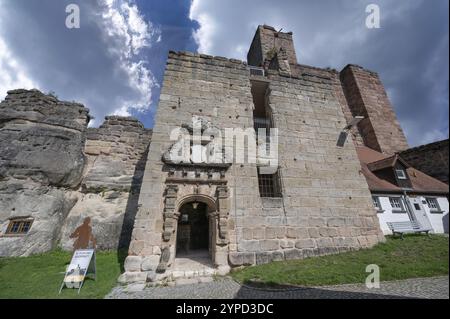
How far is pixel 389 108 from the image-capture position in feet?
53.0

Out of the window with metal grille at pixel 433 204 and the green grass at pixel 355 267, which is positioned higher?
the window with metal grille at pixel 433 204

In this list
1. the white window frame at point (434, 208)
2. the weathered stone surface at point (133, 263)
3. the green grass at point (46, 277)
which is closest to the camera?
the green grass at point (46, 277)

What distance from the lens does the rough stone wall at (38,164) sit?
670 cm

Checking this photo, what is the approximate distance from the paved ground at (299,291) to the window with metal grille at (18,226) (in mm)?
4966

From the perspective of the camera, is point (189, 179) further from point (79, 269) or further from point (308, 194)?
point (308, 194)

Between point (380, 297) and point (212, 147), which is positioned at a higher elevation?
point (212, 147)

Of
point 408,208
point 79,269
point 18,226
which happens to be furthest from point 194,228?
point 408,208

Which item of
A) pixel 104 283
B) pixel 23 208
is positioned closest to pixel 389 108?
pixel 104 283

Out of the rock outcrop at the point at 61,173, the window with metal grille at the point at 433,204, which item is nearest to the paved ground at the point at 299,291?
the rock outcrop at the point at 61,173

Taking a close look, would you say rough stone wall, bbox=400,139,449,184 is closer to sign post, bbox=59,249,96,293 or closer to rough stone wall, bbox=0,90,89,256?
sign post, bbox=59,249,96,293

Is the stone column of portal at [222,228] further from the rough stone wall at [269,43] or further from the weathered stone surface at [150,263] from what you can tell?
the rough stone wall at [269,43]

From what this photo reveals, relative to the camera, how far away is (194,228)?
35.7 ft
